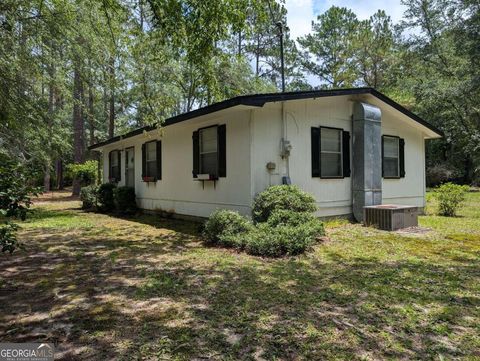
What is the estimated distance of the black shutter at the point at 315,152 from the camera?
7.59 metres

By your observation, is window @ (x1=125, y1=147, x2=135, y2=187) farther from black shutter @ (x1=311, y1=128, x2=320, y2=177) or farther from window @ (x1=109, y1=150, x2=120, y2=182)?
black shutter @ (x1=311, y1=128, x2=320, y2=177)

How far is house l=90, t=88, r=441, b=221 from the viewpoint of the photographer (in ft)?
22.6

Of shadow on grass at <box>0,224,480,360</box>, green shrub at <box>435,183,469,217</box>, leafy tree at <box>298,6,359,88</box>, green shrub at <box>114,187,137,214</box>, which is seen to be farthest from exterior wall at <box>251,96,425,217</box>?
leafy tree at <box>298,6,359,88</box>

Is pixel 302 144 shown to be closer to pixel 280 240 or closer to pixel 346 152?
pixel 346 152

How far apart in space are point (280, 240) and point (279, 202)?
3.82 ft

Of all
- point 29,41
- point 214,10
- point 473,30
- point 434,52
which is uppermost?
point 434,52

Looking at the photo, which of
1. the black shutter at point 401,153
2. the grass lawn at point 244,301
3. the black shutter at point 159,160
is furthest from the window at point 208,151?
the black shutter at point 401,153

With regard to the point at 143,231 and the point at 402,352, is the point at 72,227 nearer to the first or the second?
the point at 143,231

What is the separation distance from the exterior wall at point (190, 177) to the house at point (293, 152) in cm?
2

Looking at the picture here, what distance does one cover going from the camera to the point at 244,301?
322cm

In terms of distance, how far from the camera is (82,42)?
6535 mm

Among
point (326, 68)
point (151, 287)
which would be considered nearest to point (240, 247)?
point (151, 287)

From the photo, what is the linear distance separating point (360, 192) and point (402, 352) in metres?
6.00

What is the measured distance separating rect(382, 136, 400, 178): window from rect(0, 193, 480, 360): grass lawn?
3.65 metres
